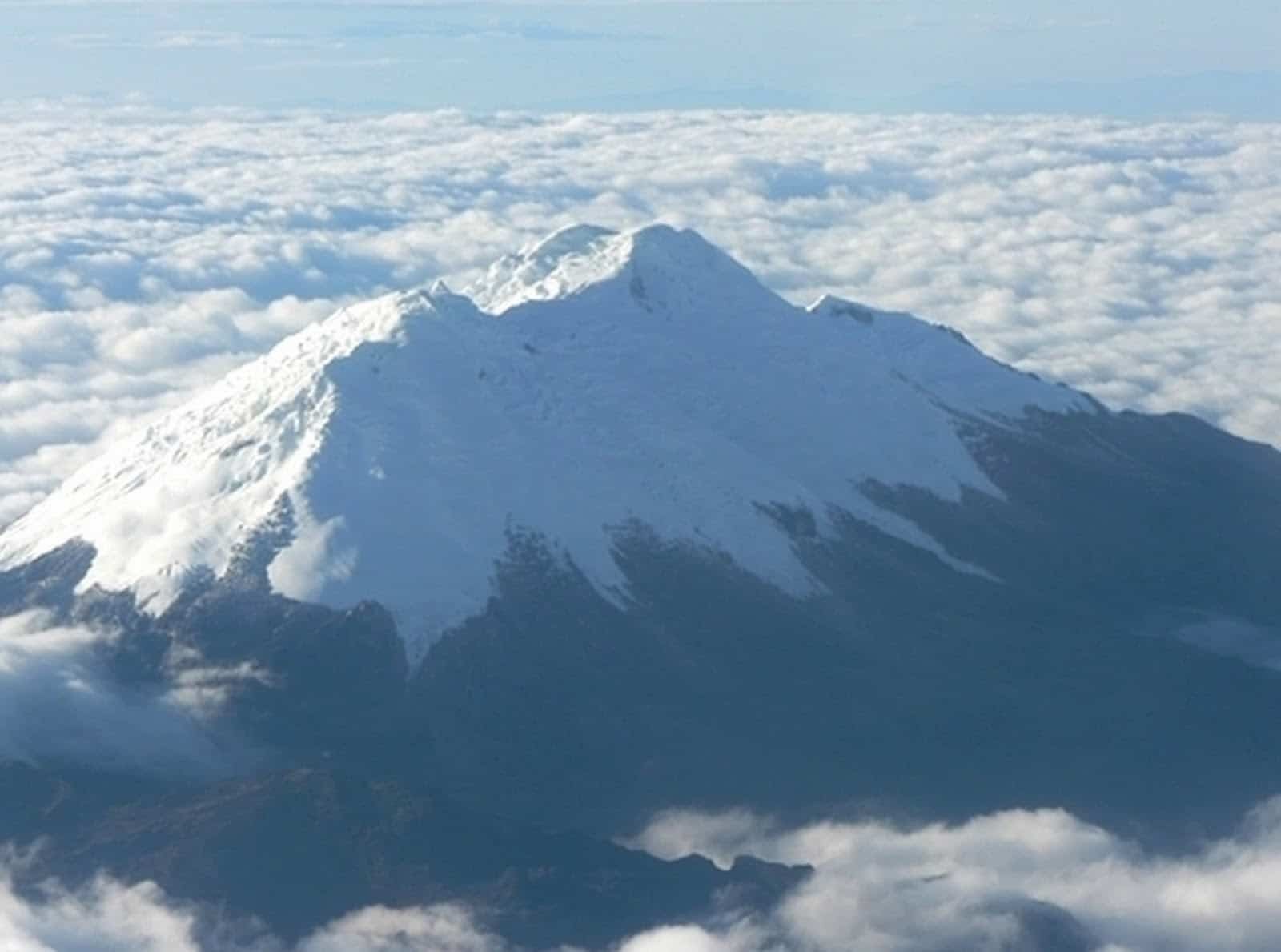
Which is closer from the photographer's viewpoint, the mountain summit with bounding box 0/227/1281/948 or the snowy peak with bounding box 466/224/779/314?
the mountain summit with bounding box 0/227/1281/948

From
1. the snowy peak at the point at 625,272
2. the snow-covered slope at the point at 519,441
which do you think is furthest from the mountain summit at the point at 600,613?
the snowy peak at the point at 625,272

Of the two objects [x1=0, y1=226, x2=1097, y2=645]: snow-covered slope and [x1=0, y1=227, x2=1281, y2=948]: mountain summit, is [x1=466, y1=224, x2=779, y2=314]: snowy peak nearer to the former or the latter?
[x1=0, y1=226, x2=1097, y2=645]: snow-covered slope

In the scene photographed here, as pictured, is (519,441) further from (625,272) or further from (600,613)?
(625,272)

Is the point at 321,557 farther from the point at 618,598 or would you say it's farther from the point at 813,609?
the point at 813,609

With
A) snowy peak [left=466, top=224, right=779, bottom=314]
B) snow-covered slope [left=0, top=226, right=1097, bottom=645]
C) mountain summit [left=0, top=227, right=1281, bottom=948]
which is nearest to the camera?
mountain summit [left=0, top=227, right=1281, bottom=948]

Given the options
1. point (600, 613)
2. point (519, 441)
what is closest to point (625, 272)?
point (519, 441)

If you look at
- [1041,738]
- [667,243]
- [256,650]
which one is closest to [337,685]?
[256,650]

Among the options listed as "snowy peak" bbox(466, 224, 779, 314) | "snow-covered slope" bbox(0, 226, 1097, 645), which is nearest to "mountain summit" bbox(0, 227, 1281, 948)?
"snow-covered slope" bbox(0, 226, 1097, 645)
